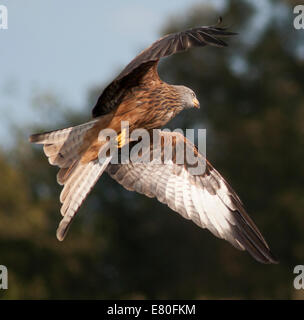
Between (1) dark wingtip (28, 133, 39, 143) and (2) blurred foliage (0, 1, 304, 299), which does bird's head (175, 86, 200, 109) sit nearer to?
(1) dark wingtip (28, 133, 39, 143)

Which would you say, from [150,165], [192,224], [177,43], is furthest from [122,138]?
[192,224]

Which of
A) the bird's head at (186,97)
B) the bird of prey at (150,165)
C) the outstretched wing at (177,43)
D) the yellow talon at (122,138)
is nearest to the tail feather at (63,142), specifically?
the bird of prey at (150,165)

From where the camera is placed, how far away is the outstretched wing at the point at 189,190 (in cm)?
652

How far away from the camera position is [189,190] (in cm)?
671

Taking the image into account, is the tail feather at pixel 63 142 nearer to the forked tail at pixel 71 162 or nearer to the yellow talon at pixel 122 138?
the forked tail at pixel 71 162

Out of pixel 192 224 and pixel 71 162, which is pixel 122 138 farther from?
pixel 192 224

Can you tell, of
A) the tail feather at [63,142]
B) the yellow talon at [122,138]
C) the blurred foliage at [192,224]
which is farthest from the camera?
the blurred foliage at [192,224]

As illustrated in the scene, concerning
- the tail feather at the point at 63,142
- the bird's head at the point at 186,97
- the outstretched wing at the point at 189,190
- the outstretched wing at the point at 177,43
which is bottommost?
the outstretched wing at the point at 189,190

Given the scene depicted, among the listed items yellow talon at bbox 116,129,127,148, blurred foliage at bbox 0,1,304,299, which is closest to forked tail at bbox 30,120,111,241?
yellow talon at bbox 116,129,127,148

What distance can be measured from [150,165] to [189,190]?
414 mm

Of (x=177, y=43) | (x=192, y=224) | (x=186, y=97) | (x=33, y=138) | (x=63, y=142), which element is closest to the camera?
(x=177, y=43)

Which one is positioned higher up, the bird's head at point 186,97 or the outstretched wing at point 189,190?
the bird's head at point 186,97

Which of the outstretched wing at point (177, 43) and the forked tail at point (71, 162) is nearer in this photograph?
the outstretched wing at point (177, 43)
